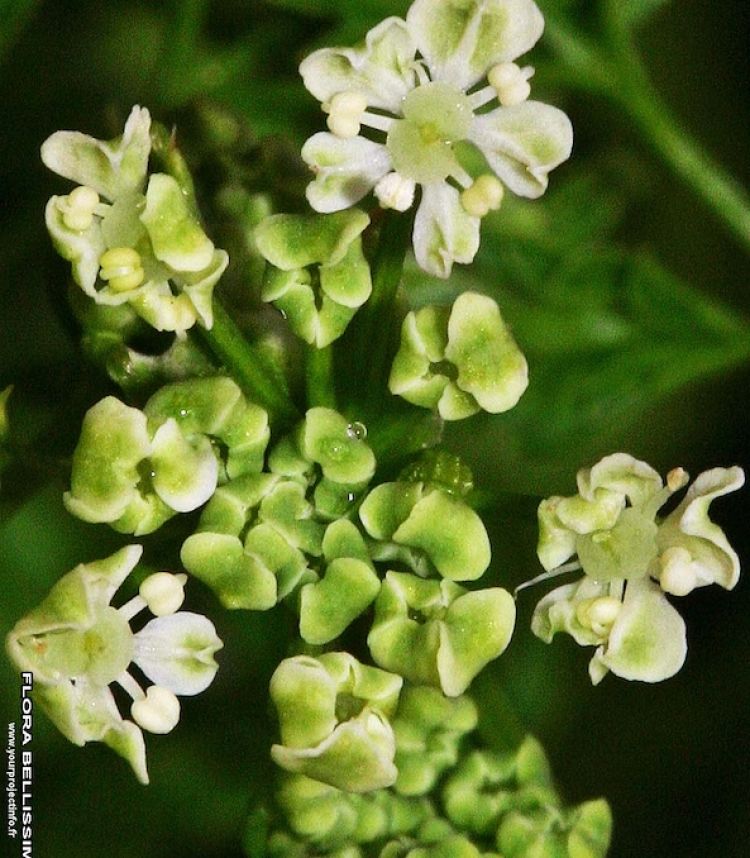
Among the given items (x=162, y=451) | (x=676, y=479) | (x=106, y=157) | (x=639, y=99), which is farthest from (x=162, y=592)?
(x=639, y=99)

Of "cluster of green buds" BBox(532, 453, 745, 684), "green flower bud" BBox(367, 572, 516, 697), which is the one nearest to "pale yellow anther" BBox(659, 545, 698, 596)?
"cluster of green buds" BBox(532, 453, 745, 684)

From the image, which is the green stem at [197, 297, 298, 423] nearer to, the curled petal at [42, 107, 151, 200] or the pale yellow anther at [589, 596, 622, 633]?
the curled petal at [42, 107, 151, 200]

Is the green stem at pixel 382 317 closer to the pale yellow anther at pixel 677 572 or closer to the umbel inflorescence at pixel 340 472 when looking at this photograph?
the umbel inflorescence at pixel 340 472

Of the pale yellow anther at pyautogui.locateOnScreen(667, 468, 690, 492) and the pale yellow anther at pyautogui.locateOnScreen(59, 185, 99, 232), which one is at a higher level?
the pale yellow anther at pyautogui.locateOnScreen(59, 185, 99, 232)

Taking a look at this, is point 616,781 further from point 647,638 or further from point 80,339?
point 80,339

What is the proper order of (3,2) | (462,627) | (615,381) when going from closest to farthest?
(462,627)
(3,2)
(615,381)

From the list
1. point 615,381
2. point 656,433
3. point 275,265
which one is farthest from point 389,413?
point 656,433

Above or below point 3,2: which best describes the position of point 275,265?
below
